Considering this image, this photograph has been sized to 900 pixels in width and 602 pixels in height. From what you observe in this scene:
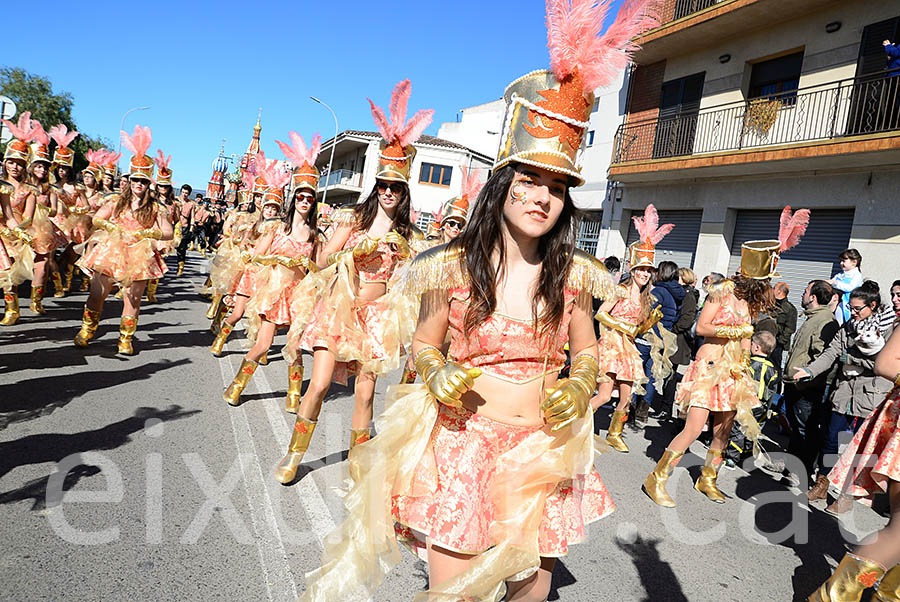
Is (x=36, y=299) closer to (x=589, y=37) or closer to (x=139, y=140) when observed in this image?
(x=139, y=140)

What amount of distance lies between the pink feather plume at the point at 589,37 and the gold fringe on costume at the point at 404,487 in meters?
1.33

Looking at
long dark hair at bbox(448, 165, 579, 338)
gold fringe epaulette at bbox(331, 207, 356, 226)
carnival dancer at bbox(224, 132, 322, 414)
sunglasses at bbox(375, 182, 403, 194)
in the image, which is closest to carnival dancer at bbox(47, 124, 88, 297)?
carnival dancer at bbox(224, 132, 322, 414)

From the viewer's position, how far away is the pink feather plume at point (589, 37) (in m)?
2.17

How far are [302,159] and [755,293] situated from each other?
14.6 feet

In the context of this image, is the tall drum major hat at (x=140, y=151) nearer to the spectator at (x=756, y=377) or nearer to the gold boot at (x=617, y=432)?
the gold boot at (x=617, y=432)

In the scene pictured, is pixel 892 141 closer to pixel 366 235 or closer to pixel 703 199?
pixel 703 199

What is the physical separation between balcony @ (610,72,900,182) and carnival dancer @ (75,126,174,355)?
1212 centimetres

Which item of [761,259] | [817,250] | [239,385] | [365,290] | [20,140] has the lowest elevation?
[239,385]

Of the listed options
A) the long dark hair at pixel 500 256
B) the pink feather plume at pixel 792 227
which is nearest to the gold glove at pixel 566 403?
the long dark hair at pixel 500 256

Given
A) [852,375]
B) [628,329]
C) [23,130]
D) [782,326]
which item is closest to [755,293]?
[852,375]

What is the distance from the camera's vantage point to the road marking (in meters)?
2.84

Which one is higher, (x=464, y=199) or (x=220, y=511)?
(x=464, y=199)

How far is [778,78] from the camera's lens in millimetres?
14117

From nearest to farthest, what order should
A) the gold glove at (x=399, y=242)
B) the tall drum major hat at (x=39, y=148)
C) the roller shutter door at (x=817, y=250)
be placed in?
the gold glove at (x=399, y=242) < the tall drum major hat at (x=39, y=148) < the roller shutter door at (x=817, y=250)
